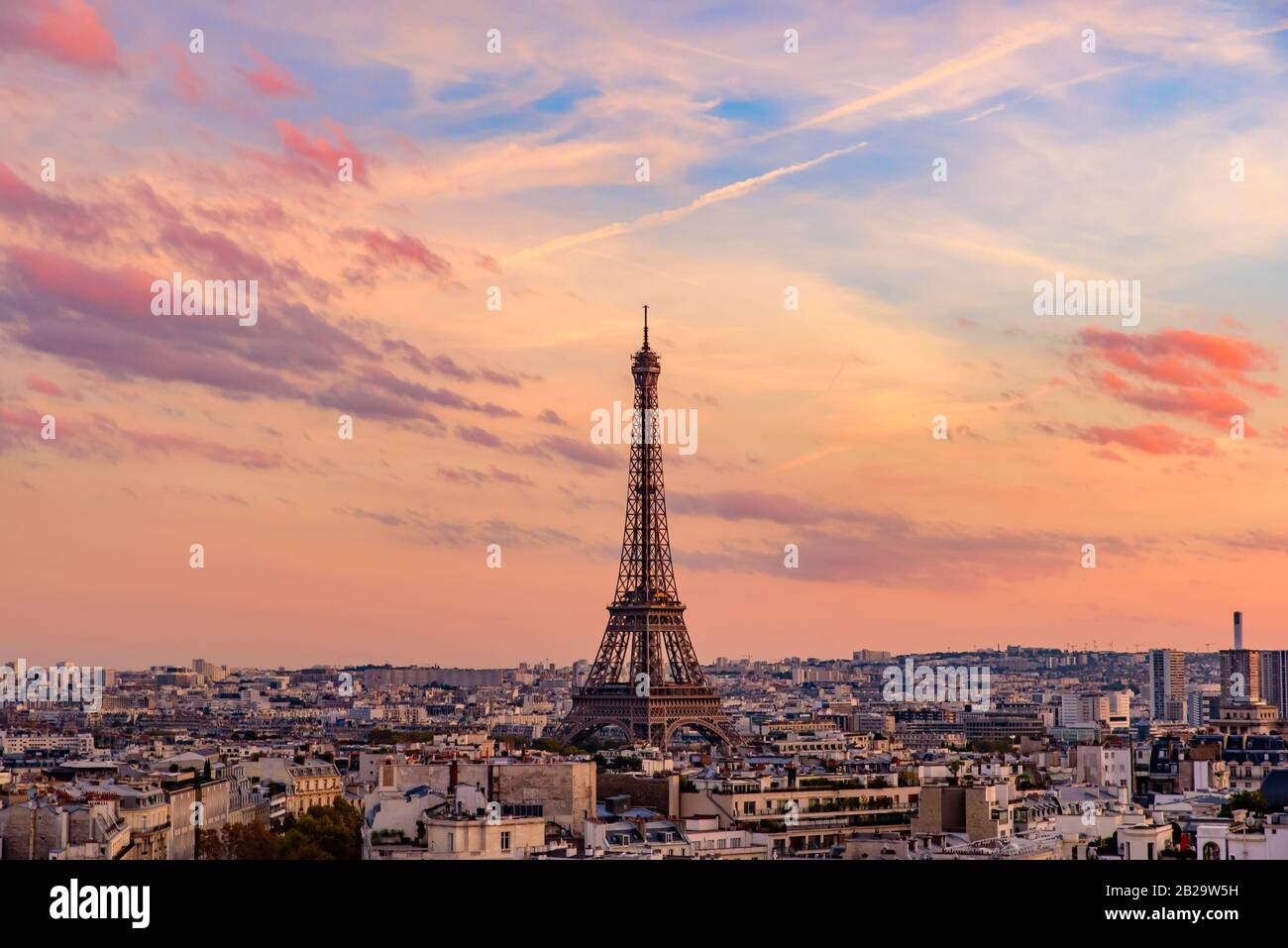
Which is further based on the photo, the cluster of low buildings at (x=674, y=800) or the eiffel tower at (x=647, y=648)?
the eiffel tower at (x=647, y=648)

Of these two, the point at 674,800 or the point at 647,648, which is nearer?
the point at 674,800

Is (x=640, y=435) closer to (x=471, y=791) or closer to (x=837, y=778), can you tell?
(x=837, y=778)

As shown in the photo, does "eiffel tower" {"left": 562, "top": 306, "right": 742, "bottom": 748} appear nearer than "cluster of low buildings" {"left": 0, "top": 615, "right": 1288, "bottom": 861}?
No
